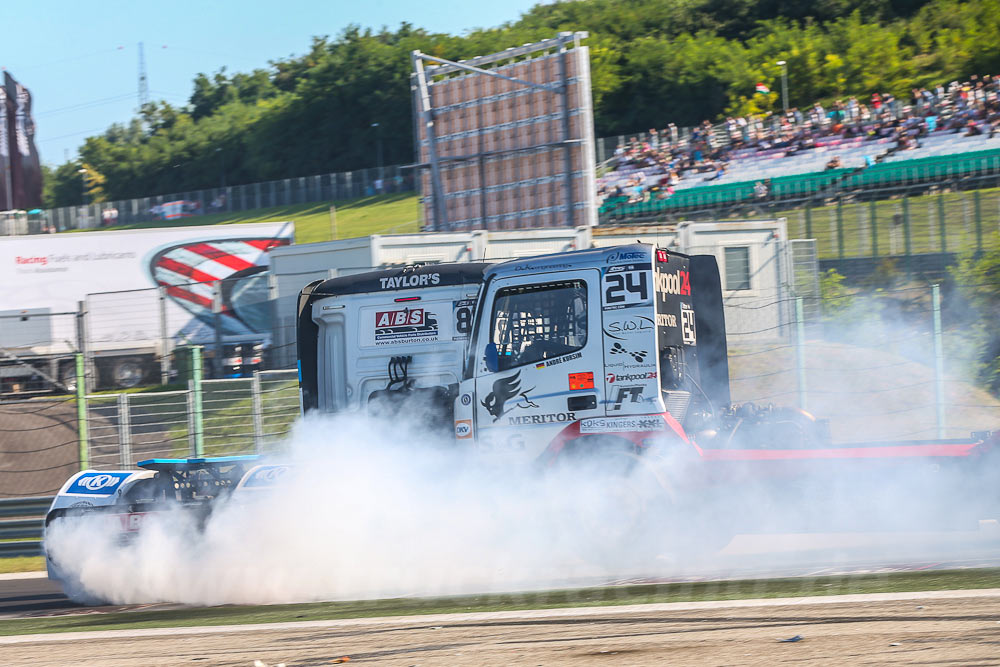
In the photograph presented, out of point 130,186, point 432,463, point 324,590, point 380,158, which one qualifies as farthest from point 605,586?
point 130,186

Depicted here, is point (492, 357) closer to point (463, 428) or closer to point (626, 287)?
point (463, 428)

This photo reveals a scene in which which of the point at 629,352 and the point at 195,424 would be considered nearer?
the point at 629,352

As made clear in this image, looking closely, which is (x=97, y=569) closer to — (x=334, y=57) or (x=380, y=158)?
(x=380, y=158)

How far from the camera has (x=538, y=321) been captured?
8.62 m

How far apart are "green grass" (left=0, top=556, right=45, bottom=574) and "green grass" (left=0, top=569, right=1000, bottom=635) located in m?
4.65

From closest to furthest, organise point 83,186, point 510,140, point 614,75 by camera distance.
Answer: point 510,140, point 614,75, point 83,186

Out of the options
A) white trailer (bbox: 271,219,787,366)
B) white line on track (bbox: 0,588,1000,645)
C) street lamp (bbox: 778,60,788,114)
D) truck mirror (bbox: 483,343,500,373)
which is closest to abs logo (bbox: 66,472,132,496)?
white line on track (bbox: 0,588,1000,645)

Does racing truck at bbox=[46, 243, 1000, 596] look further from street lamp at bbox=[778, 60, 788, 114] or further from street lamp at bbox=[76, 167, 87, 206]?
street lamp at bbox=[76, 167, 87, 206]

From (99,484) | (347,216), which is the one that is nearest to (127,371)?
(99,484)

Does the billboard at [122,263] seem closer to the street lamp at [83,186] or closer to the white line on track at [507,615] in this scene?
the white line on track at [507,615]

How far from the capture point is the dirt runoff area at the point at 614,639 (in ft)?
17.3

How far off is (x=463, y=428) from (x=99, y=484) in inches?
136

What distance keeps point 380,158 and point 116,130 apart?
58.4m

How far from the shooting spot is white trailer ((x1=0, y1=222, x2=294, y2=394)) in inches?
885
